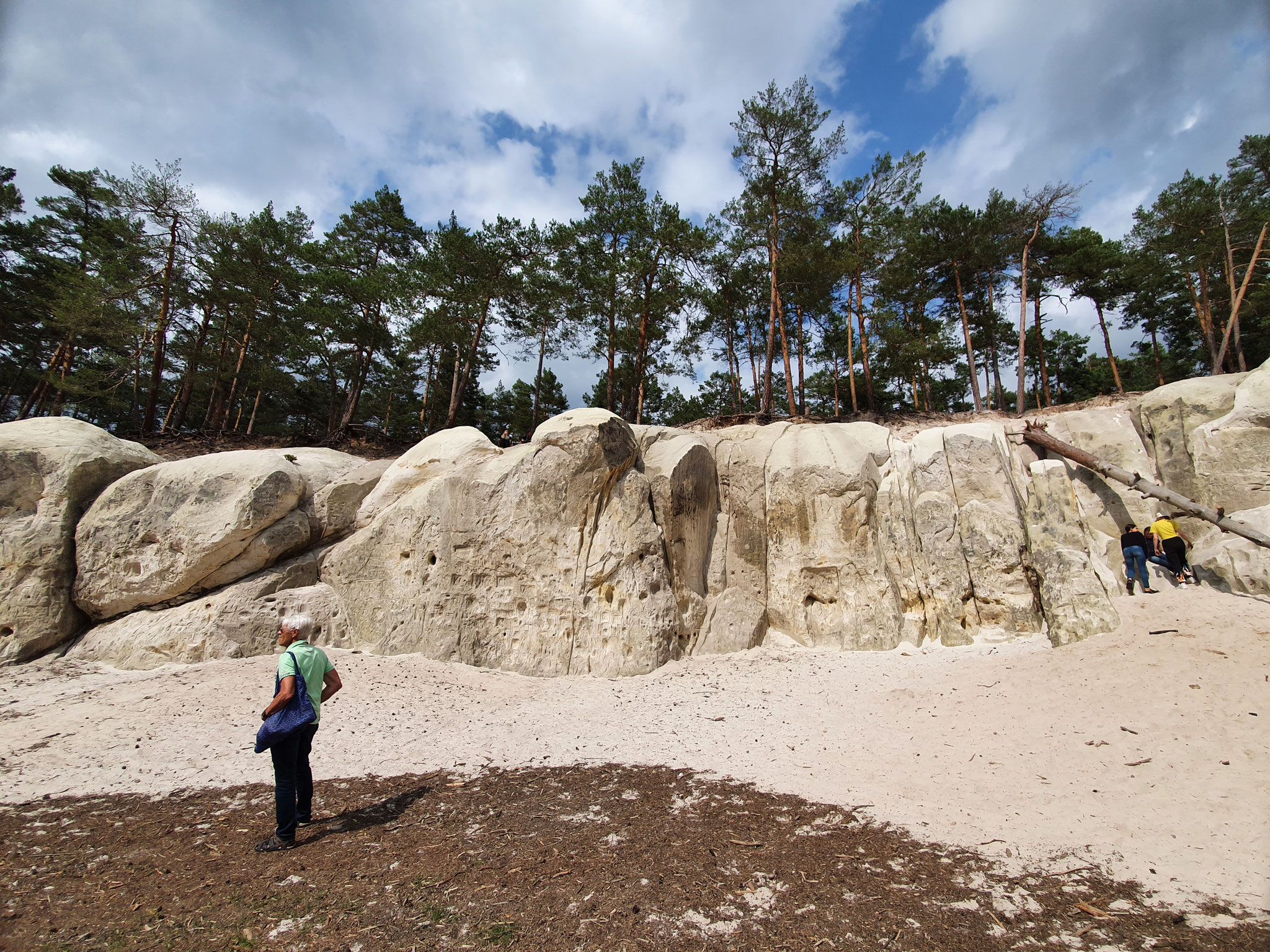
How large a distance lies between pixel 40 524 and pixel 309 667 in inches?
426

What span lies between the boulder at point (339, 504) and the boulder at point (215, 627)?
143cm

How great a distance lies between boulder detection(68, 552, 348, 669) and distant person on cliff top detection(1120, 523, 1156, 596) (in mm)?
15962

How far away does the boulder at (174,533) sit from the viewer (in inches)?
428

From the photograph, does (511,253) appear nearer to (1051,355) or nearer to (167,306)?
(167,306)

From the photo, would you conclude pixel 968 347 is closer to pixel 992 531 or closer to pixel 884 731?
pixel 992 531

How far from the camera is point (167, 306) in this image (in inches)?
726

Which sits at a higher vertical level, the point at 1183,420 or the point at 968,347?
the point at 968,347

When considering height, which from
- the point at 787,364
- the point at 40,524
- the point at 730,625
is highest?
the point at 787,364

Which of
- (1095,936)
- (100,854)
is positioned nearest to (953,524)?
(1095,936)

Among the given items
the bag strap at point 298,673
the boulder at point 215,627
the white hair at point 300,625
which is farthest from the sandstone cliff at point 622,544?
the bag strap at point 298,673

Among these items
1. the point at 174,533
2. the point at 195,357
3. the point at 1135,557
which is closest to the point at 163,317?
the point at 195,357

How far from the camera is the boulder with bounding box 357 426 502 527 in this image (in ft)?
41.9

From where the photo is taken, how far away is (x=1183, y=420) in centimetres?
1241

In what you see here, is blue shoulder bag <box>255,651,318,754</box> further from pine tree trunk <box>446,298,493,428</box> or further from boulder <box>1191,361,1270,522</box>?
boulder <box>1191,361,1270,522</box>
